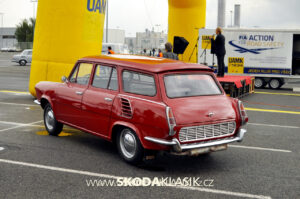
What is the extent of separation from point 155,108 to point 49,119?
3358 mm

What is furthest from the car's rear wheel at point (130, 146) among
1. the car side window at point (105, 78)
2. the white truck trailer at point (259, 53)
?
the white truck trailer at point (259, 53)


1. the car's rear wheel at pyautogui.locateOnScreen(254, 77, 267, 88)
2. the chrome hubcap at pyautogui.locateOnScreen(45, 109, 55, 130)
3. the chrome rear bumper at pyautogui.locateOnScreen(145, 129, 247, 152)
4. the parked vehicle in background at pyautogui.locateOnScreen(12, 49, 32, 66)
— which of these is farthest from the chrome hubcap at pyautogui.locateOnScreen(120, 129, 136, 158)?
the parked vehicle in background at pyautogui.locateOnScreen(12, 49, 32, 66)

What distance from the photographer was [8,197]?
4.50 m

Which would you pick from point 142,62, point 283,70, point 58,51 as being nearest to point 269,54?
point 283,70

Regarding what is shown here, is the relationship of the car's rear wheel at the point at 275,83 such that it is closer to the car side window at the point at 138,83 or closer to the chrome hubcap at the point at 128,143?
the car side window at the point at 138,83

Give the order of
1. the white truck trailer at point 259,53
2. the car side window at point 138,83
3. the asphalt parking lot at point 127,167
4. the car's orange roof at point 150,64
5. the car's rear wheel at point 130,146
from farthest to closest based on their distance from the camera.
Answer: the white truck trailer at point 259,53, the car's orange roof at point 150,64, the car side window at point 138,83, the car's rear wheel at point 130,146, the asphalt parking lot at point 127,167

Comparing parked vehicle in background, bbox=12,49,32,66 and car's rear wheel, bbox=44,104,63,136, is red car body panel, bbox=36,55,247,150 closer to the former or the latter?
car's rear wheel, bbox=44,104,63,136

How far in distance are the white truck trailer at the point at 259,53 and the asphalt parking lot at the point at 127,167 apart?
11.5 m

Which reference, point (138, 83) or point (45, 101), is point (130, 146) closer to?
point (138, 83)

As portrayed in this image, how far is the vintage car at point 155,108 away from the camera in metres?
5.31

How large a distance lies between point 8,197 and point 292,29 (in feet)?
60.1

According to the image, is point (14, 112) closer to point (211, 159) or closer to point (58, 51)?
point (58, 51)

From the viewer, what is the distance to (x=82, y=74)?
23.2 ft

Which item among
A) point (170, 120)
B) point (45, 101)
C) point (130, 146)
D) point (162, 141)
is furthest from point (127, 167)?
point (45, 101)
